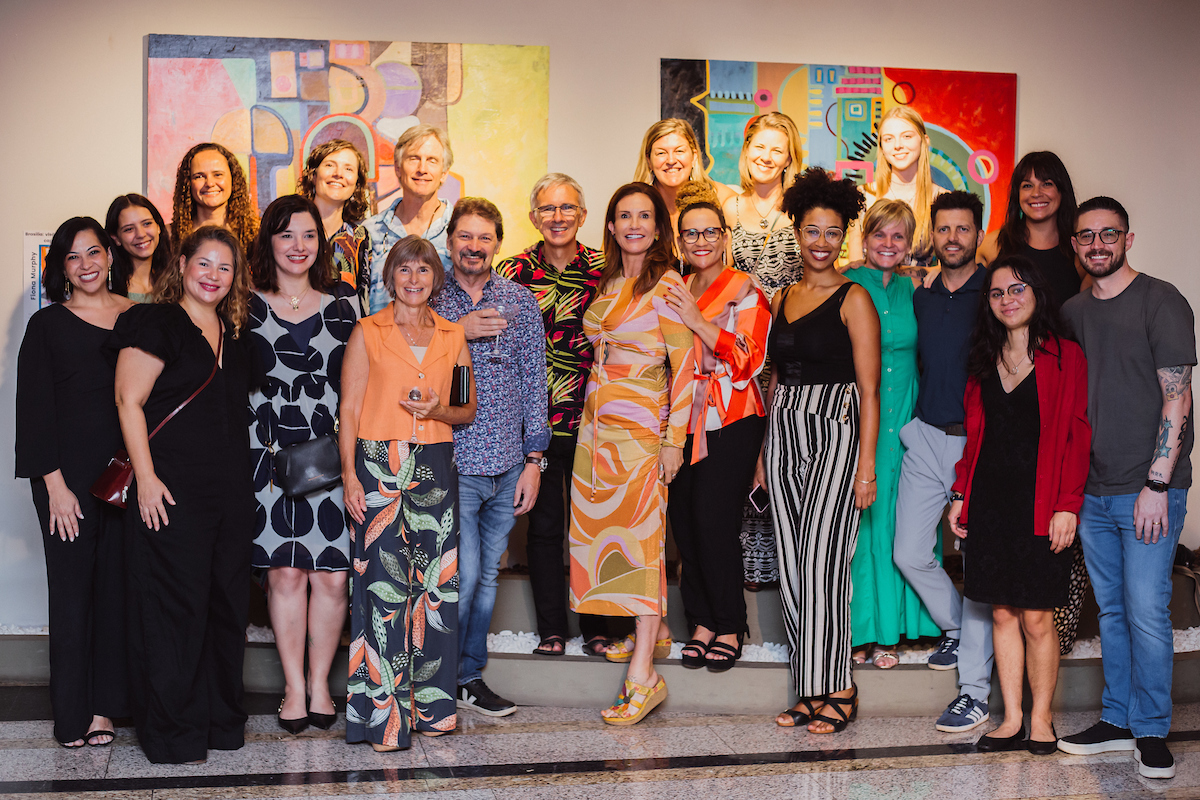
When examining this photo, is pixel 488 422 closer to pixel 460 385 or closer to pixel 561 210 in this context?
pixel 460 385

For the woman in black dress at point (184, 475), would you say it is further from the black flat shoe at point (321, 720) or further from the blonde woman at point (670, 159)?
the blonde woman at point (670, 159)

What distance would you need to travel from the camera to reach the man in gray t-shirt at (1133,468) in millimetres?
3125

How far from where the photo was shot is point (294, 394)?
3.26 m

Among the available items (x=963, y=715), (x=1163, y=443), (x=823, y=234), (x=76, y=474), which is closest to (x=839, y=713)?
(x=963, y=715)

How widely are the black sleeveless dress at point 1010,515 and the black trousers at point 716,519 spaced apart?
2.61ft

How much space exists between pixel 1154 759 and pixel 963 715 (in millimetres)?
594

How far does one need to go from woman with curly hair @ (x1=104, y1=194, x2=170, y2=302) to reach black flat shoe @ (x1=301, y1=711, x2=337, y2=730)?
165 centimetres

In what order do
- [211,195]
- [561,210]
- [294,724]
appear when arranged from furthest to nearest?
[211,195]
[561,210]
[294,724]

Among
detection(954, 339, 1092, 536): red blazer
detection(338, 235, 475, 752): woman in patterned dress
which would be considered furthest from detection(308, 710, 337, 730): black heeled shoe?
detection(954, 339, 1092, 536): red blazer

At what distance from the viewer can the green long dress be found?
142 inches

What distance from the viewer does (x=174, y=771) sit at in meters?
3.02

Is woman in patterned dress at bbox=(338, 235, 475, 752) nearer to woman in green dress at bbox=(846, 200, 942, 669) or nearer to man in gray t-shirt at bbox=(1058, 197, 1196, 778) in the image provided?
woman in green dress at bbox=(846, 200, 942, 669)

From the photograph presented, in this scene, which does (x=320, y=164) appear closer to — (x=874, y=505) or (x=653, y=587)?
(x=653, y=587)

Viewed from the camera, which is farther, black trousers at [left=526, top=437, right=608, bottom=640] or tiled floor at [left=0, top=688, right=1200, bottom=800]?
black trousers at [left=526, top=437, right=608, bottom=640]
